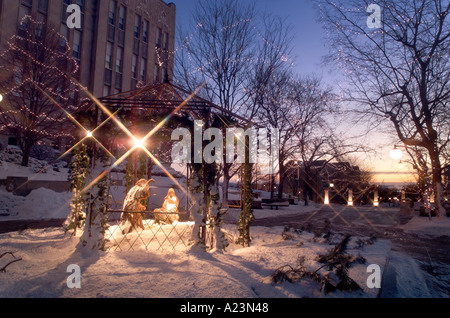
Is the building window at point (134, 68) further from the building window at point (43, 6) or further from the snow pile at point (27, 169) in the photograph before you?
the snow pile at point (27, 169)

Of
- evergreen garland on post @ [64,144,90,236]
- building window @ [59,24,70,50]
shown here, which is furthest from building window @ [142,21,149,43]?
evergreen garland on post @ [64,144,90,236]

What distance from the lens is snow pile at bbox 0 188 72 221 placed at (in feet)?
47.1

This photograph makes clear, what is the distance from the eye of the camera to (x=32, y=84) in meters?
20.6

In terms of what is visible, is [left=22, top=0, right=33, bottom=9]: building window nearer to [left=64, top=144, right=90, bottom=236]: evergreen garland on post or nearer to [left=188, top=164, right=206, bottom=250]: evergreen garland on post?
[left=64, top=144, right=90, bottom=236]: evergreen garland on post

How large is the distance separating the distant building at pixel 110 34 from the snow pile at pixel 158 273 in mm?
19331

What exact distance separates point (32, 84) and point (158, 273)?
21484 millimetres

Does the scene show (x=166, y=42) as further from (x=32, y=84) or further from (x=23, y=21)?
(x=32, y=84)

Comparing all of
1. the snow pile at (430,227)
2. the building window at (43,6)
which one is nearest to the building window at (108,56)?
the building window at (43,6)

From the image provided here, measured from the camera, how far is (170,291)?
431 cm

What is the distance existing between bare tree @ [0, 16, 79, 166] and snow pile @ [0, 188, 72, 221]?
21.0 ft

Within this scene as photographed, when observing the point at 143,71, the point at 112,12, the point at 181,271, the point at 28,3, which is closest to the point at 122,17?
the point at 112,12

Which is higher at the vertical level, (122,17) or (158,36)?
(158,36)
